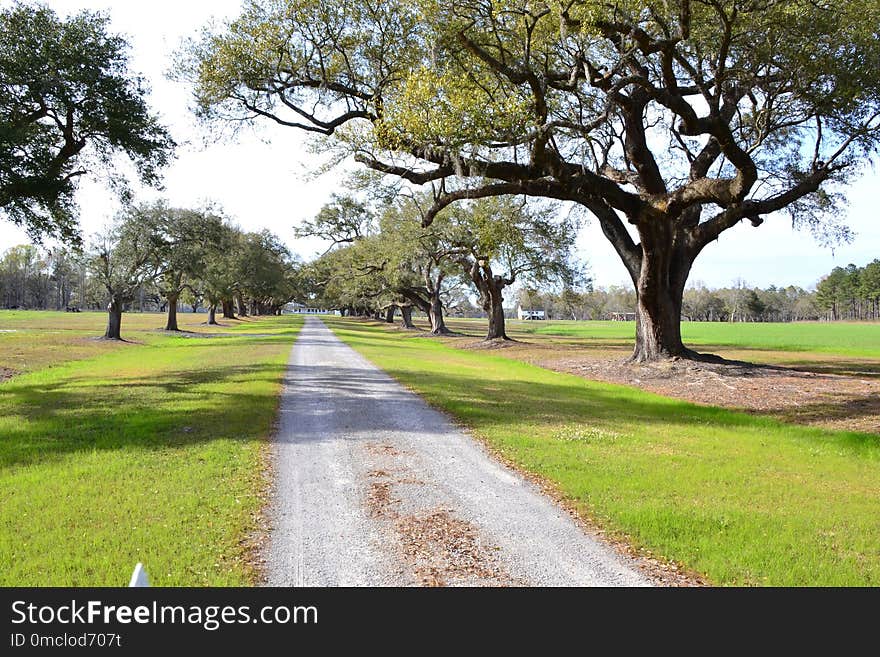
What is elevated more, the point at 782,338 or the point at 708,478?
the point at 782,338

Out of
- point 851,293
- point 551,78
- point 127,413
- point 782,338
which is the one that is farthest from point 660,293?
point 851,293

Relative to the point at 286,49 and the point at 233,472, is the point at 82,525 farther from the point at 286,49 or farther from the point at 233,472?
the point at 286,49

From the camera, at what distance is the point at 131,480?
6.40m

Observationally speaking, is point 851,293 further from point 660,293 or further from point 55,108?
point 55,108

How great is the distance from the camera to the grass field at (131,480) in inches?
171

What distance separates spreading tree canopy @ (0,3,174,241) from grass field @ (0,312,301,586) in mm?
4920

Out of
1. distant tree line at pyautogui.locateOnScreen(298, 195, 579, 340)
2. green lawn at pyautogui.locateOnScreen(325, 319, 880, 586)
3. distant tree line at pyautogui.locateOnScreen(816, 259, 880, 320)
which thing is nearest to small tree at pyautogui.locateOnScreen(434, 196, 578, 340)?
distant tree line at pyautogui.locateOnScreen(298, 195, 579, 340)

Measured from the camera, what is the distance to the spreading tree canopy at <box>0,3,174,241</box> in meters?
12.8

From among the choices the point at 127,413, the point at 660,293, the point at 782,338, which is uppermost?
the point at 660,293

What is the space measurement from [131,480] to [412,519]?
134 inches

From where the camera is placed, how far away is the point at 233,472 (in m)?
6.80
